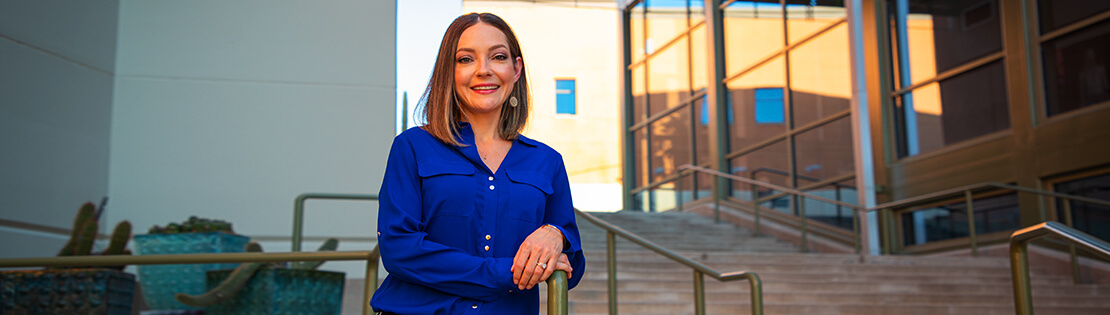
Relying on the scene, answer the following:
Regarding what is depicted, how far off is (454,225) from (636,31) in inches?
589

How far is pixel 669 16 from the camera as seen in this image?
1525cm

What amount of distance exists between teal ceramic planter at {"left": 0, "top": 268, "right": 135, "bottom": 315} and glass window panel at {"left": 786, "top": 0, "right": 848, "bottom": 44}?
9.53 meters

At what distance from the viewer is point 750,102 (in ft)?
42.7

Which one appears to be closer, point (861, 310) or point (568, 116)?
point (861, 310)

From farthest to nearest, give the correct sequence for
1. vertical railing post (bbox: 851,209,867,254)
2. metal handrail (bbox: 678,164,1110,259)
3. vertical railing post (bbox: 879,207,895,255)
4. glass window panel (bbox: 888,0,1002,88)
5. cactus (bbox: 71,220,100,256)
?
vertical railing post (bbox: 879,207,895,255) < vertical railing post (bbox: 851,209,867,254) < glass window panel (bbox: 888,0,1002,88) < metal handrail (bbox: 678,164,1110,259) < cactus (bbox: 71,220,100,256)

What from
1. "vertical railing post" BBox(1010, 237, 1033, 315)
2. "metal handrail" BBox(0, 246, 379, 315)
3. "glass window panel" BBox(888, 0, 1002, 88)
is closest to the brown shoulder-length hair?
"metal handrail" BBox(0, 246, 379, 315)

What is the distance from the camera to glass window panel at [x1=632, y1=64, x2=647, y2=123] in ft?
51.8

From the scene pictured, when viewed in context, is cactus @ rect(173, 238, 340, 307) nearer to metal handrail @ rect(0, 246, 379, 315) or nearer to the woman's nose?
metal handrail @ rect(0, 246, 379, 315)

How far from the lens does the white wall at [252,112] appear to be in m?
5.25

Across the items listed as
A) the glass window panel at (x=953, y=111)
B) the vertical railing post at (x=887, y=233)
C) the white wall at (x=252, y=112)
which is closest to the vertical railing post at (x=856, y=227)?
the vertical railing post at (x=887, y=233)

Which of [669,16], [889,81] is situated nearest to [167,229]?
[889,81]

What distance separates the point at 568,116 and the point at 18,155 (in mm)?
21018

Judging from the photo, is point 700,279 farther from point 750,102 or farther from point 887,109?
point 750,102

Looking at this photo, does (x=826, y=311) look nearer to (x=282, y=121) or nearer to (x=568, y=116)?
(x=282, y=121)
